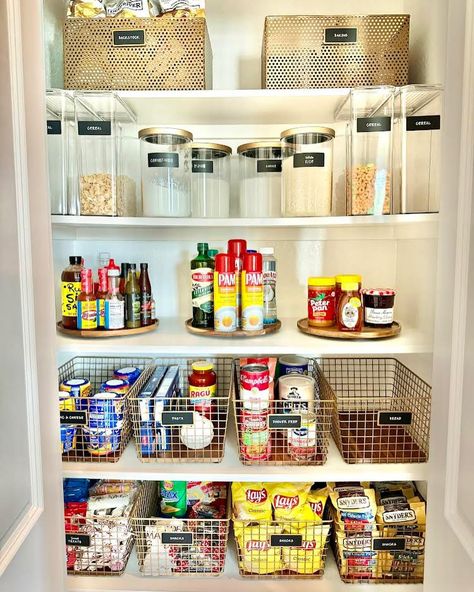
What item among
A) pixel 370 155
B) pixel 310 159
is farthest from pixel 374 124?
pixel 310 159

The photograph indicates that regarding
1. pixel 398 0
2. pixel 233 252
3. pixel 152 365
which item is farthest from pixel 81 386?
pixel 398 0

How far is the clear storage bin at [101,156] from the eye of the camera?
131 cm

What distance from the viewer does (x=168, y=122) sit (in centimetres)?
158

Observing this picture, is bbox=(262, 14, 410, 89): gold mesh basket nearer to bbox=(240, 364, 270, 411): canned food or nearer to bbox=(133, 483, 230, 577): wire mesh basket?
bbox=(240, 364, 270, 411): canned food

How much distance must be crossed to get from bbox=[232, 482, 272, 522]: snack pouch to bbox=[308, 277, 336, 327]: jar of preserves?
1.77 feet

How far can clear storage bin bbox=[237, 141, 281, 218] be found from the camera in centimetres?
140

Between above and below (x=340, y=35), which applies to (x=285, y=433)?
below

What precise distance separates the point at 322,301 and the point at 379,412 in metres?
0.37

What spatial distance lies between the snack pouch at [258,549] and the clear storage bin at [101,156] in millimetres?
1035

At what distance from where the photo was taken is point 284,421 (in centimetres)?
126

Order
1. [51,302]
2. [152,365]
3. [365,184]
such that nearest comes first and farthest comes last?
[51,302] → [365,184] → [152,365]

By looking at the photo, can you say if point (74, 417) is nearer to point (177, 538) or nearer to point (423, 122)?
point (177, 538)
